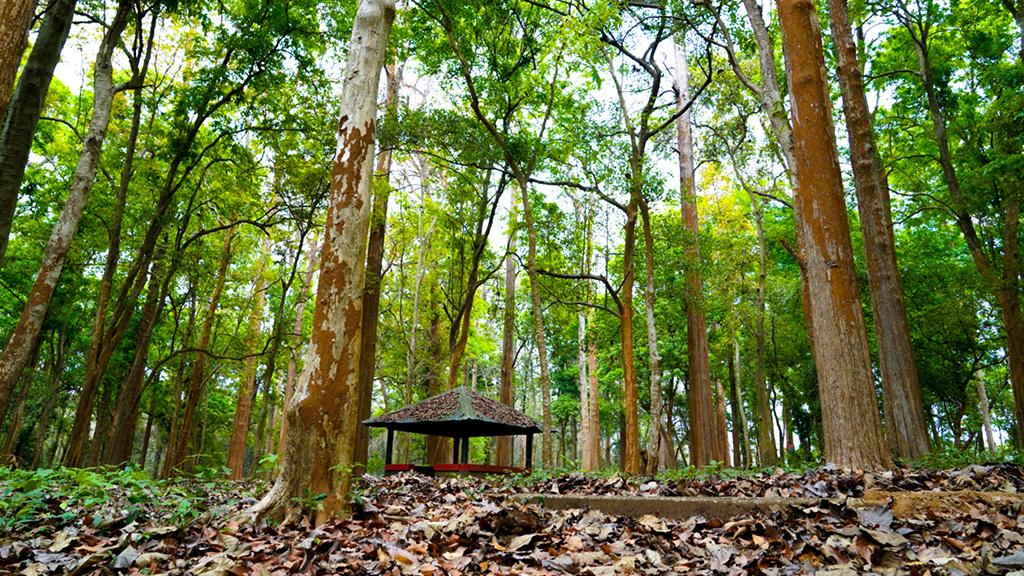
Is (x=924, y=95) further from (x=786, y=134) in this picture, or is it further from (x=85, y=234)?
(x=85, y=234)

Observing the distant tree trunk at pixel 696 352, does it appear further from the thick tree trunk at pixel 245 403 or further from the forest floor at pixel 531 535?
the thick tree trunk at pixel 245 403

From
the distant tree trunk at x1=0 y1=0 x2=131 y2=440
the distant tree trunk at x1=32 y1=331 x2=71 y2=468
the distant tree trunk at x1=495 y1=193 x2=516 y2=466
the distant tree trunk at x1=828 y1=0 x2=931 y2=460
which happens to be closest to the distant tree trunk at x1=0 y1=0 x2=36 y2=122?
the distant tree trunk at x1=0 y1=0 x2=131 y2=440

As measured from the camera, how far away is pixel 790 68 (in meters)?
6.42

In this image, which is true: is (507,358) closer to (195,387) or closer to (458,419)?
(458,419)

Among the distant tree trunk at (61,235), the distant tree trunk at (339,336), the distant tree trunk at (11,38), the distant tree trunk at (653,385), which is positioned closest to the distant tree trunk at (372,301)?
the distant tree trunk at (61,235)

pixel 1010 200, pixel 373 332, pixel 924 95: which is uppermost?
pixel 924 95

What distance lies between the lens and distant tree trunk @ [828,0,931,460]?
7160 millimetres

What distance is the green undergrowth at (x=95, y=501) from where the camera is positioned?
11.8 ft

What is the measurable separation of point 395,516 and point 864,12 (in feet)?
41.6

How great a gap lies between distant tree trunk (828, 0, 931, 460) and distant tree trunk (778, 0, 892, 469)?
1.86 meters

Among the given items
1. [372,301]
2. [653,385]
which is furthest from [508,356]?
[653,385]

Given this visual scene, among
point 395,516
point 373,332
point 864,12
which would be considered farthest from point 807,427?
point 395,516

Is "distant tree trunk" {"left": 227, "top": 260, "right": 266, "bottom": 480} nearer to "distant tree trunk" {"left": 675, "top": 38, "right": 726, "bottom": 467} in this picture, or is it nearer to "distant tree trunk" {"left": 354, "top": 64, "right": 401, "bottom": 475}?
"distant tree trunk" {"left": 354, "top": 64, "right": 401, "bottom": 475}

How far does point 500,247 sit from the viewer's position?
73.3ft
